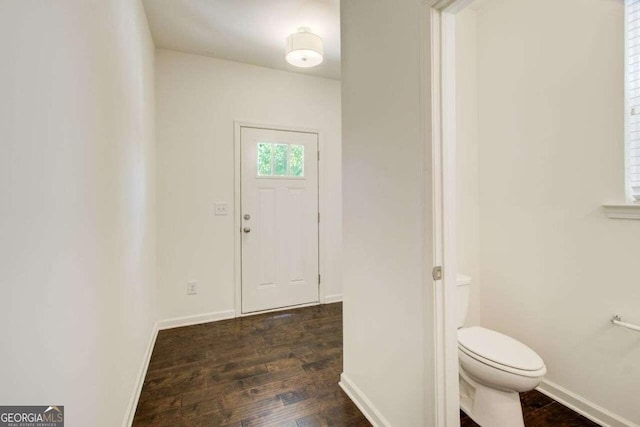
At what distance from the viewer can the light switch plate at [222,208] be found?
115 inches

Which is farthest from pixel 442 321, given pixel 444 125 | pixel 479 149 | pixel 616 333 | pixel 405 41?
pixel 479 149

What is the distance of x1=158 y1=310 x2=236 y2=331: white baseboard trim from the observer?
108 inches

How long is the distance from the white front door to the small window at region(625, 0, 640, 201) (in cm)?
246

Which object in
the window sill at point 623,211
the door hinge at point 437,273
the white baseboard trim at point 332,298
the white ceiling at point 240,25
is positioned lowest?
the white baseboard trim at point 332,298

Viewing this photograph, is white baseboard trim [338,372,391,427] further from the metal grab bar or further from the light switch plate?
the light switch plate

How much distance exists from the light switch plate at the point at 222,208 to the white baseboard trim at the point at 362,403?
1.87 meters

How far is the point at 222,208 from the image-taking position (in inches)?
116

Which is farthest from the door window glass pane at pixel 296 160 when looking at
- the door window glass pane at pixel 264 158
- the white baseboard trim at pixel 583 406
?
the white baseboard trim at pixel 583 406

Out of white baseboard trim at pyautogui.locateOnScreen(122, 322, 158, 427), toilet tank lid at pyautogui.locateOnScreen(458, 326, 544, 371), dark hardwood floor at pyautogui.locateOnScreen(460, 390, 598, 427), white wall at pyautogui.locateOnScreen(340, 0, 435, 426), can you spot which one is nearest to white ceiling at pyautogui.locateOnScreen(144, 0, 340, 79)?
white wall at pyautogui.locateOnScreen(340, 0, 435, 426)

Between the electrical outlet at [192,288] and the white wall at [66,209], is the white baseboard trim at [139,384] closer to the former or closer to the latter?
the white wall at [66,209]

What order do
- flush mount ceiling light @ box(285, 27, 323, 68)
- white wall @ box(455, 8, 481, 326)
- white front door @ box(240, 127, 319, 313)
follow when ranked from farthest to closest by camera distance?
white front door @ box(240, 127, 319, 313) < flush mount ceiling light @ box(285, 27, 323, 68) < white wall @ box(455, 8, 481, 326)

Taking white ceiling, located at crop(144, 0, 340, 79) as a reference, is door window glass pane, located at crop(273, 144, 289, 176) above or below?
below

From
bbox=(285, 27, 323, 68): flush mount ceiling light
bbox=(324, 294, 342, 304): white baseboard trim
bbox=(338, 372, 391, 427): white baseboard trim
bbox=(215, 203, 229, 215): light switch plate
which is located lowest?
bbox=(338, 372, 391, 427): white baseboard trim

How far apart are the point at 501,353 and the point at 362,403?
0.78 meters
